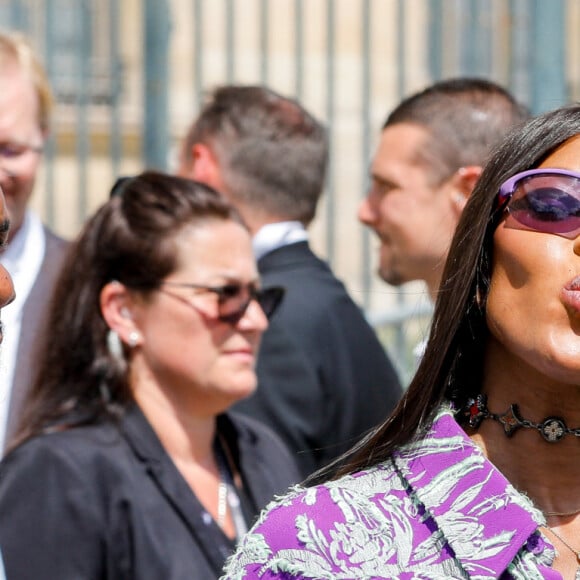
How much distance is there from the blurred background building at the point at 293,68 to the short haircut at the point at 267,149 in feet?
2.78

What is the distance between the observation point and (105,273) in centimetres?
321

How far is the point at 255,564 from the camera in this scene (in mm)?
1655

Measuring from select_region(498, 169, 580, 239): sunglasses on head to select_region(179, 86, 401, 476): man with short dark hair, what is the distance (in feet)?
6.03

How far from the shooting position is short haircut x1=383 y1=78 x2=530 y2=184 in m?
3.84

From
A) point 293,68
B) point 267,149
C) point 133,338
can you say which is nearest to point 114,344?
point 133,338

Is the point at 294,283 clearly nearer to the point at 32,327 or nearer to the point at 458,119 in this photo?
the point at 458,119

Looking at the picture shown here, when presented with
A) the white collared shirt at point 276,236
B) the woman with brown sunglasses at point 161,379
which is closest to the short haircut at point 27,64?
the white collared shirt at point 276,236

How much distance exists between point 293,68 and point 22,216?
187 cm

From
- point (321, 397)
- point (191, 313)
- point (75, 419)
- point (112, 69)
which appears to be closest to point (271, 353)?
point (321, 397)

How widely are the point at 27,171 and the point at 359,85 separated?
196 cm

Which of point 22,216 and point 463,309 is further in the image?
point 22,216

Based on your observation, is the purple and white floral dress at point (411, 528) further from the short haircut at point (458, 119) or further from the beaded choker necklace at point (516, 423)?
the short haircut at point (458, 119)

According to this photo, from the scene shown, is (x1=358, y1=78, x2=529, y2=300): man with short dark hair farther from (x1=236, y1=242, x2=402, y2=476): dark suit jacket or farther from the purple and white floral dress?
the purple and white floral dress

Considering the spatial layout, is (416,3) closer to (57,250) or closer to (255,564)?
(57,250)
